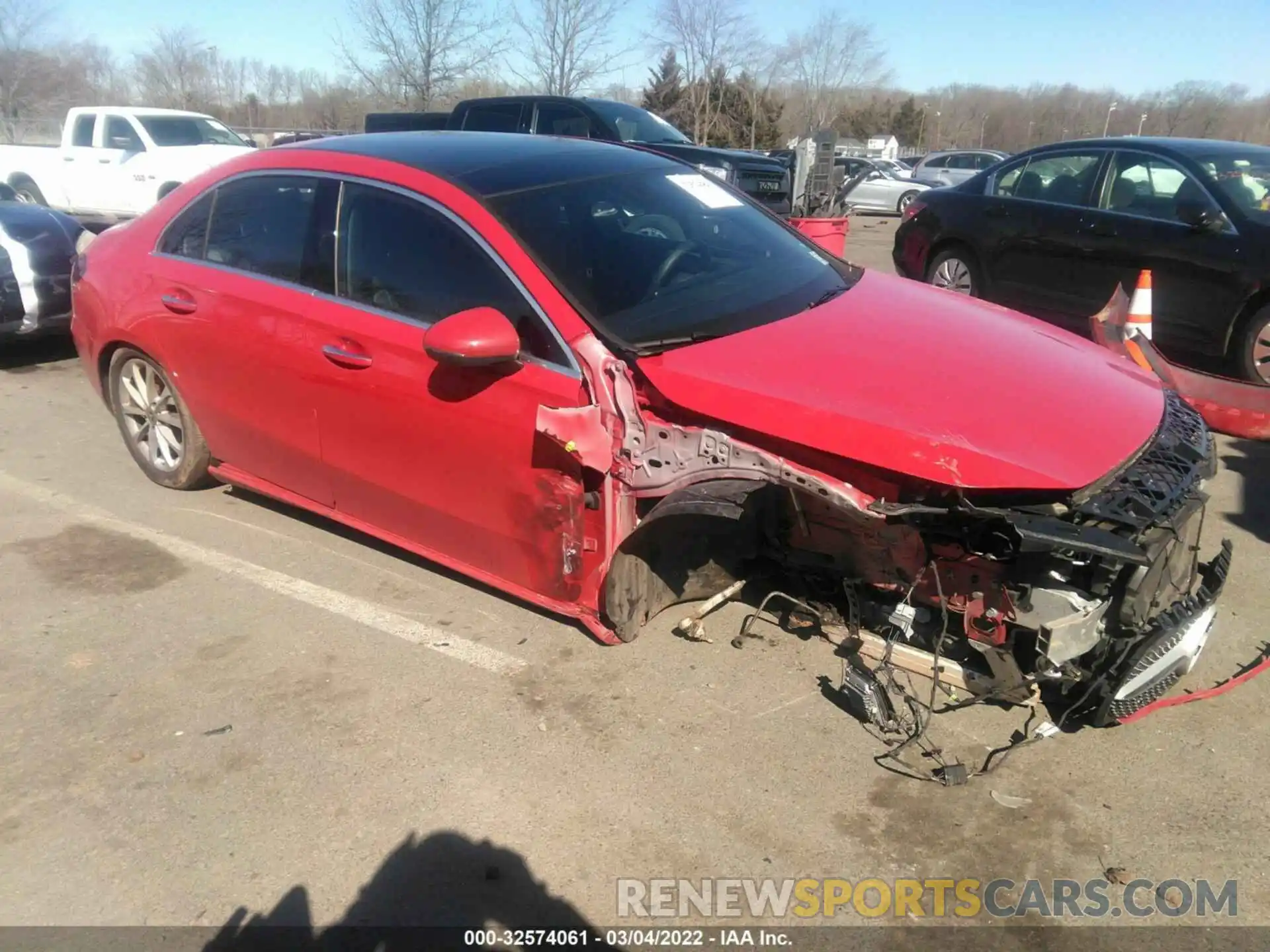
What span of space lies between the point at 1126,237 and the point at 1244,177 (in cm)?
78

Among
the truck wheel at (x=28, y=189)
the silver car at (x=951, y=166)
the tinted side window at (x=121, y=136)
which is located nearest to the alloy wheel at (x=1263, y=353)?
the tinted side window at (x=121, y=136)

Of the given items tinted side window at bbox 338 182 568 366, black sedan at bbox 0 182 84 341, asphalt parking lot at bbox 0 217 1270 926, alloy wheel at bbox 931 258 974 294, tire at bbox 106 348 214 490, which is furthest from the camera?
alloy wheel at bbox 931 258 974 294

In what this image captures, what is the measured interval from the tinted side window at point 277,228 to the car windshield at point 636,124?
7361mm

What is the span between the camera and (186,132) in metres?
13.7

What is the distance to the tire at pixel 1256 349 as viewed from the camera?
6.10 meters

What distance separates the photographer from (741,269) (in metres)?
3.76

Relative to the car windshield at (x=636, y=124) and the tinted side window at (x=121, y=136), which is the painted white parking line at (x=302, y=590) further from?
the tinted side window at (x=121, y=136)

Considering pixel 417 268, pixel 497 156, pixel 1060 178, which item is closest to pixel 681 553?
pixel 417 268

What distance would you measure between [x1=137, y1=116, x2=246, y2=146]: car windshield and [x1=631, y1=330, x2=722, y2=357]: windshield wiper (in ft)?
41.7

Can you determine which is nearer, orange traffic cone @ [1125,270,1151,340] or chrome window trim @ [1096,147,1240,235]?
orange traffic cone @ [1125,270,1151,340]

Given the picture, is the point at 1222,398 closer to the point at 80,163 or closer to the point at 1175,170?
the point at 1175,170

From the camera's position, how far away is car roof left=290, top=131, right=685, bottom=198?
11.9ft

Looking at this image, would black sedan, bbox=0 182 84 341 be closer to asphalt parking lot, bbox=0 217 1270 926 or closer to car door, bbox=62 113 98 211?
asphalt parking lot, bbox=0 217 1270 926

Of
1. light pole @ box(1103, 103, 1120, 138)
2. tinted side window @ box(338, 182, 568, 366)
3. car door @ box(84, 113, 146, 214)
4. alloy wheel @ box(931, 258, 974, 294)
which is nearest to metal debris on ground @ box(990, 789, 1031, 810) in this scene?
tinted side window @ box(338, 182, 568, 366)
